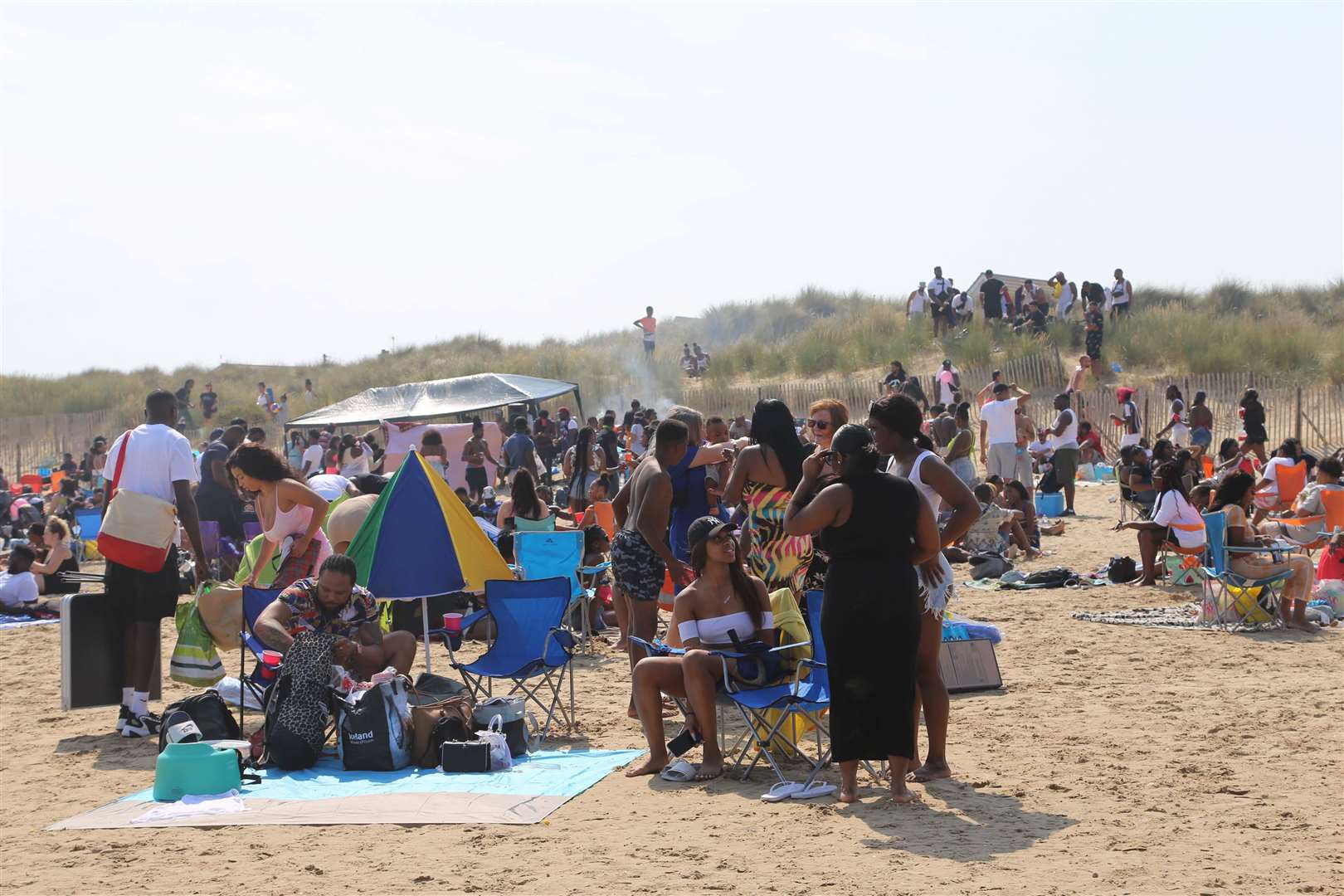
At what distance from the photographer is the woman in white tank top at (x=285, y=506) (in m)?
7.64

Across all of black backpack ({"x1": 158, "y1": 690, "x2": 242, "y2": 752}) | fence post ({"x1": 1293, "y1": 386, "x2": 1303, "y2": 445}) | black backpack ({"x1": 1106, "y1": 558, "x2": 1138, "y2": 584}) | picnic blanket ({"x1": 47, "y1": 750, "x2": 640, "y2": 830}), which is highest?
fence post ({"x1": 1293, "y1": 386, "x2": 1303, "y2": 445})

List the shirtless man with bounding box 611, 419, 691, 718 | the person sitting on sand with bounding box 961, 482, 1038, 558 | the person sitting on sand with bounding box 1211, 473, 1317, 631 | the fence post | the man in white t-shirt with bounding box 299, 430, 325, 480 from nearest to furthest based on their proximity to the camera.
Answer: the shirtless man with bounding box 611, 419, 691, 718
the person sitting on sand with bounding box 1211, 473, 1317, 631
the person sitting on sand with bounding box 961, 482, 1038, 558
the fence post
the man in white t-shirt with bounding box 299, 430, 325, 480

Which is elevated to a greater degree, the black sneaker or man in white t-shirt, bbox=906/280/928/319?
man in white t-shirt, bbox=906/280/928/319

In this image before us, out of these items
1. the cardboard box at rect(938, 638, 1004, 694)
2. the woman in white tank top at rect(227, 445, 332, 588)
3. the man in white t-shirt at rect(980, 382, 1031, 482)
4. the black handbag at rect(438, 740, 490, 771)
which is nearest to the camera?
the black handbag at rect(438, 740, 490, 771)

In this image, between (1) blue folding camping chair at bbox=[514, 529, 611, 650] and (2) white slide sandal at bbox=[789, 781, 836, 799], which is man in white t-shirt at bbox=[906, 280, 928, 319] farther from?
(2) white slide sandal at bbox=[789, 781, 836, 799]

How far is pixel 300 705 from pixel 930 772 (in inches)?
113

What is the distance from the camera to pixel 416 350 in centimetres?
4997

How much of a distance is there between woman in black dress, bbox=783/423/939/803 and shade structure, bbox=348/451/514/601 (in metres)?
3.16

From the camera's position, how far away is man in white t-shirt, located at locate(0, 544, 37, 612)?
12.8 metres

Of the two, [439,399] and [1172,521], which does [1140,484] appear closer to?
[1172,521]

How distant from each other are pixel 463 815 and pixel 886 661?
69.3 inches

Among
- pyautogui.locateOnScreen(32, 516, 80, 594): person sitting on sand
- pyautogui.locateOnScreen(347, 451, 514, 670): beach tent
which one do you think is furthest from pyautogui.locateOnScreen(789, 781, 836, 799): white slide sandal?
pyautogui.locateOnScreen(32, 516, 80, 594): person sitting on sand

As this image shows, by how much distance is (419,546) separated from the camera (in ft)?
26.9

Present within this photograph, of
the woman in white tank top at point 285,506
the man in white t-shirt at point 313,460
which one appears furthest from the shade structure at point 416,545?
the man in white t-shirt at point 313,460
